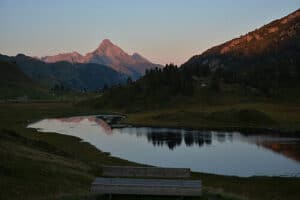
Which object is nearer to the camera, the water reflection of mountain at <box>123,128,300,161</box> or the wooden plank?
the wooden plank

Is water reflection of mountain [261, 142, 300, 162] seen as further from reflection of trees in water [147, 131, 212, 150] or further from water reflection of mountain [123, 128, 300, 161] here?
reflection of trees in water [147, 131, 212, 150]

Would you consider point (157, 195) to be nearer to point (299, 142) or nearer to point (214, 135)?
point (299, 142)

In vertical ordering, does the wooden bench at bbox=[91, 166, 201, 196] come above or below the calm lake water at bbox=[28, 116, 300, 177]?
above

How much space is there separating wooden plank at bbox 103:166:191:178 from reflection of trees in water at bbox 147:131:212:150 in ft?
194

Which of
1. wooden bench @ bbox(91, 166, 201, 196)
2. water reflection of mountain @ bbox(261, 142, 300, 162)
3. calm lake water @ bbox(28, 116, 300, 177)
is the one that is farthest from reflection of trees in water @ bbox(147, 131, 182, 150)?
wooden bench @ bbox(91, 166, 201, 196)

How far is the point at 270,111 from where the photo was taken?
165m

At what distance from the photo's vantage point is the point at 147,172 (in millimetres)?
33062

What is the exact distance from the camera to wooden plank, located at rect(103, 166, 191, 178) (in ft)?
106

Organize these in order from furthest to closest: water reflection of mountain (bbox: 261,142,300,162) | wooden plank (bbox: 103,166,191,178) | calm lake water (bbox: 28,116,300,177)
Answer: water reflection of mountain (bbox: 261,142,300,162) < calm lake water (bbox: 28,116,300,177) < wooden plank (bbox: 103,166,191,178)

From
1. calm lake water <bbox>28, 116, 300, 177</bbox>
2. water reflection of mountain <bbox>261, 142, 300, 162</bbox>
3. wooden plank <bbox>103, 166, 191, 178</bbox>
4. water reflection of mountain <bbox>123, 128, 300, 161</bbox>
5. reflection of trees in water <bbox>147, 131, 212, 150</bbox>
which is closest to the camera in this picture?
wooden plank <bbox>103, 166, 191, 178</bbox>

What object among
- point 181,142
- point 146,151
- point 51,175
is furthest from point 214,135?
point 51,175

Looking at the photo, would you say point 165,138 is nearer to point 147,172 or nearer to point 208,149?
point 208,149

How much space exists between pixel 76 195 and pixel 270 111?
149830mm

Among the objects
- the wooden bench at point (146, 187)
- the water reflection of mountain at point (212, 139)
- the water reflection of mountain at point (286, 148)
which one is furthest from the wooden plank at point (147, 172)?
the water reflection of mountain at point (212, 139)
